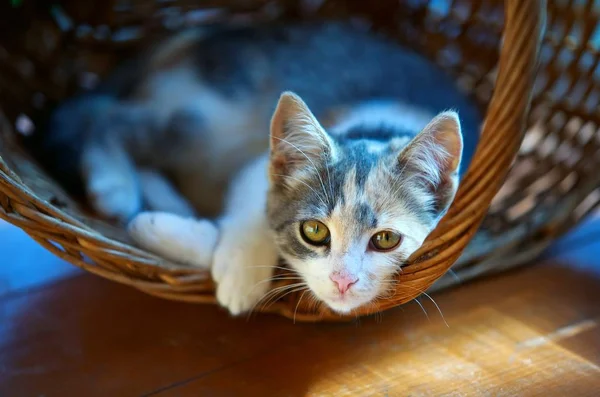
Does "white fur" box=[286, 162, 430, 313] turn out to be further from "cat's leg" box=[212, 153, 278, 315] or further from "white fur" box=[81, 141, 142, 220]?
"white fur" box=[81, 141, 142, 220]

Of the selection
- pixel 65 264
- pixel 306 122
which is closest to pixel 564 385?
pixel 306 122

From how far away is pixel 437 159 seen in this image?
0.92 metres

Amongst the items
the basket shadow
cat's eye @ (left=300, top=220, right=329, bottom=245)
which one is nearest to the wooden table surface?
the basket shadow

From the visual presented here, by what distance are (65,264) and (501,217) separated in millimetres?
964

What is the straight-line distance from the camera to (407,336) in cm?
107

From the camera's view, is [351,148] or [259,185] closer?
[351,148]

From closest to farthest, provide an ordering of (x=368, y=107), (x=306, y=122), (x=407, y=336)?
(x=306, y=122)
(x=407, y=336)
(x=368, y=107)

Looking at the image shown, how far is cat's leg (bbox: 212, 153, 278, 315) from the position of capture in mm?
976

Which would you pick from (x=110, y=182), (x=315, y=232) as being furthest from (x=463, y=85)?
(x=110, y=182)

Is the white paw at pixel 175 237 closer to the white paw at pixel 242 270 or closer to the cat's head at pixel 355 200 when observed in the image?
the white paw at pixel 242 270

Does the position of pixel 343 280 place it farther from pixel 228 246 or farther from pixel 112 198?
pixel 112 198

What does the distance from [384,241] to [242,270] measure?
25cm

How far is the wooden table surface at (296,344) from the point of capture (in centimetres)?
96

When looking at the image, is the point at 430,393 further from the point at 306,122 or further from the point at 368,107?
the point at 368,107
